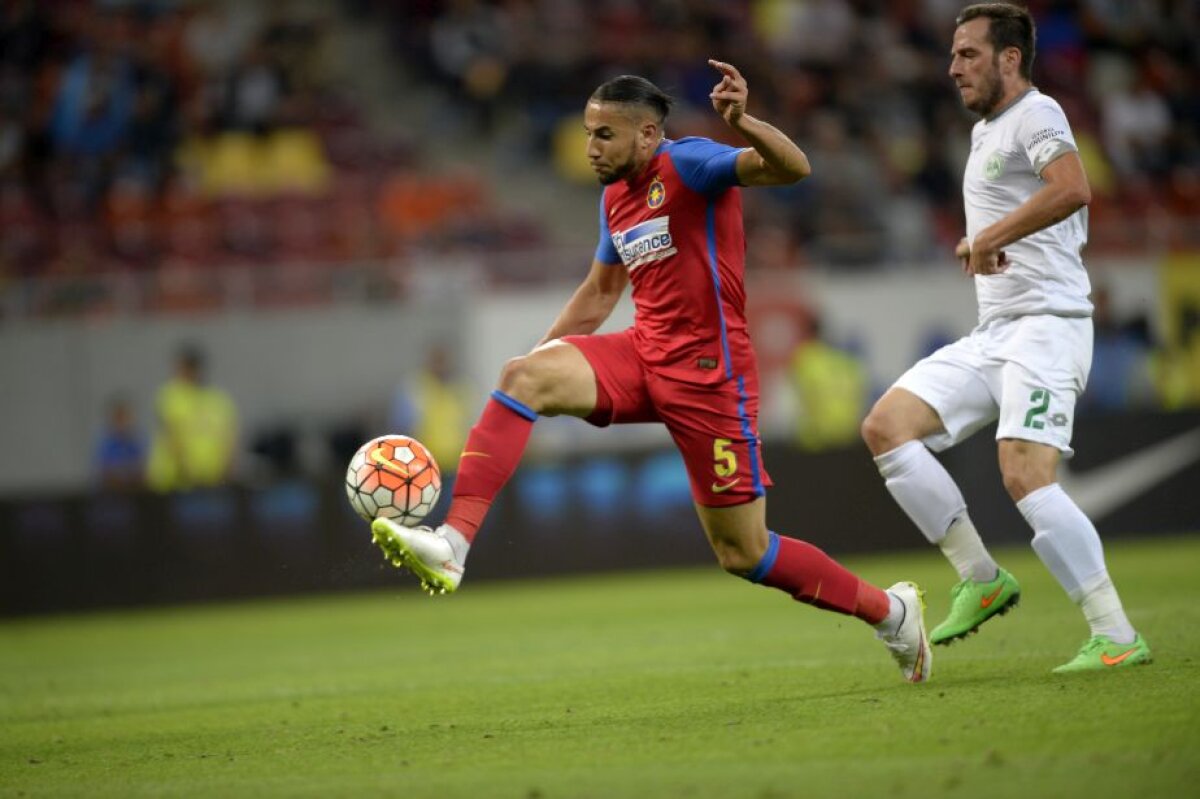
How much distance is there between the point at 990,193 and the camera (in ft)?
22.5

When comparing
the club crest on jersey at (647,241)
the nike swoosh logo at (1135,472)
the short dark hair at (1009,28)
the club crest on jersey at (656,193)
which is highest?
the short dark hair at (1009,28)

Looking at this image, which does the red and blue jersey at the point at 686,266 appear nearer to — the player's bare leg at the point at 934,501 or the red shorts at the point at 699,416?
the red shorts at the point at 699,416

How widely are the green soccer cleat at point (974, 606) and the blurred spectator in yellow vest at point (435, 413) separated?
9.76m

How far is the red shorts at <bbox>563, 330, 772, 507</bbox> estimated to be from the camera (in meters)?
6.32

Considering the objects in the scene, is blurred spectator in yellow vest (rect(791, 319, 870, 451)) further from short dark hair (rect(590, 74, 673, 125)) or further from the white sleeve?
short dark hair (rect(590, 74, 673, 125))

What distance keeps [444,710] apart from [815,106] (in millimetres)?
15255

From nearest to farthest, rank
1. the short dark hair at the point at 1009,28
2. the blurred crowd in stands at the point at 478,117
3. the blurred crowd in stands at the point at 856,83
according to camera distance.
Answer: the short dark hair at the point at 1009,28
the blurred crowd in stands at the point at 478,117
the blurred crowd in stands at the point at 856,83

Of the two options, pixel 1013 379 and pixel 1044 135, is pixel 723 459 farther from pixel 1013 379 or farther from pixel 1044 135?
pixel 1044 135

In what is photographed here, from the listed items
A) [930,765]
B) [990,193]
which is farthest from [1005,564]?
[930,765]

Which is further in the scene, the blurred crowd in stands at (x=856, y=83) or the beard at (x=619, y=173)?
the blurred crowd in stands at (x=856, y=83)

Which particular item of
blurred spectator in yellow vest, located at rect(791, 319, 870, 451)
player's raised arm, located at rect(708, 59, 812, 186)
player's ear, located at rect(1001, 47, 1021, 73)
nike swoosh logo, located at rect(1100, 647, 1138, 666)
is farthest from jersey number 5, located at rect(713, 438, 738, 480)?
blurred spectator in yellow vest, located at rect(791, 319, 870, 451)

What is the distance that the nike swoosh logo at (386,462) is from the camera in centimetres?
638

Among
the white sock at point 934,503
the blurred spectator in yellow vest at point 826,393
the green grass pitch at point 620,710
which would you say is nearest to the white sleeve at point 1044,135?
the white sock at point 934,503

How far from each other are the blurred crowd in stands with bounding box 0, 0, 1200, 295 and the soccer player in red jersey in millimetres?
12220
